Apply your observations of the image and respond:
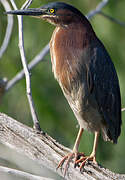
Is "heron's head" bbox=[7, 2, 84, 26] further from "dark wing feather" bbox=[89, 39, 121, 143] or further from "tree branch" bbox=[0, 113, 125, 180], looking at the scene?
"tree branch" bbox=[0, 113, 125, 180]

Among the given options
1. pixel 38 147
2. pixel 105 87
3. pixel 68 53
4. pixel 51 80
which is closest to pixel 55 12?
pixel 68 53

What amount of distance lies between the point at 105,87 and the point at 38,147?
→ 0.77 m

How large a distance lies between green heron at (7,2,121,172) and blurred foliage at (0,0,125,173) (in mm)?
2081

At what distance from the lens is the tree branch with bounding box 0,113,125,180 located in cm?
283

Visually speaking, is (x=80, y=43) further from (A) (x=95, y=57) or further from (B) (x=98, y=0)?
Answer: (B) (x=98, y=0)

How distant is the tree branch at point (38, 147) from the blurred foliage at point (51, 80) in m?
2.38

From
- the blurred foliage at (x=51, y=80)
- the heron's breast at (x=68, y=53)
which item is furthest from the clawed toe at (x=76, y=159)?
the blurred foliage at (x=51, y=80)

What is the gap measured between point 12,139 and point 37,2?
270 cm

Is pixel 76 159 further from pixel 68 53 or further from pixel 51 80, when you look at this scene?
pixel 51 80

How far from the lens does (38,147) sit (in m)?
2.84

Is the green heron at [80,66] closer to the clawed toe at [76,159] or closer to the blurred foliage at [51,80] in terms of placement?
the clawed toe at [76,159]

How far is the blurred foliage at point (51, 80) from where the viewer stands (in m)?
5.44

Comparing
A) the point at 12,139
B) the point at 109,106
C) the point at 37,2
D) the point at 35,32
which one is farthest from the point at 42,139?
the point at 35,32

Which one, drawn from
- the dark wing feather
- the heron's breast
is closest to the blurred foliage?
the dark wing feather
